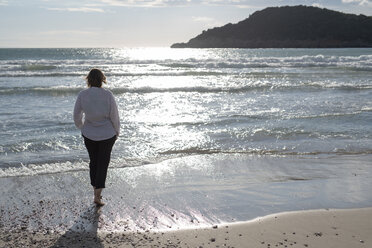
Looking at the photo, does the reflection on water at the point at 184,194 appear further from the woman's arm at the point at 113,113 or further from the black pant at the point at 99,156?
the woman's arm at the point at 113,113

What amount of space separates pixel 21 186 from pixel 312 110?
9.02 metres

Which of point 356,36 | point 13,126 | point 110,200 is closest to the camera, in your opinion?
point 110,200

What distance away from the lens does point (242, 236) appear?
4180 millimetres

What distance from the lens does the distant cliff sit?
121875mm

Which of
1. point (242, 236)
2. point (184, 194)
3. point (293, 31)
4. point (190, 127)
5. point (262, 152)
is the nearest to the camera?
point (242, 236)

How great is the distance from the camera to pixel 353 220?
15.1 feet

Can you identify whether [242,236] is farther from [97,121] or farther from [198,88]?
[198,88]

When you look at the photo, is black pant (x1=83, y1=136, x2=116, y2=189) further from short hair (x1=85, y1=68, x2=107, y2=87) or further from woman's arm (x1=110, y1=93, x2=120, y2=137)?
short hair (x1=85, y1=68, x2=107, y2=87)

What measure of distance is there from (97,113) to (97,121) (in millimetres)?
126

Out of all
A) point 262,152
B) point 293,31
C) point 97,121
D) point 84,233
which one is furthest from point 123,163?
point 293,31

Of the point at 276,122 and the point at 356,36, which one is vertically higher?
the point at 356,36

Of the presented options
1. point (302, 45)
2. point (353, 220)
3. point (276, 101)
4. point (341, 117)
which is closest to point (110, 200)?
point (353, 220)

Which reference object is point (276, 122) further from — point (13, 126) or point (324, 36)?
point (324, 36)

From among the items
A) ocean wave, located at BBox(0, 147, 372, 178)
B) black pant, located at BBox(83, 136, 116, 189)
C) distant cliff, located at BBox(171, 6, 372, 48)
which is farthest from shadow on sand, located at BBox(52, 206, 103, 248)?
distant cliff, located at BBox(171, 6, 372, 48)
